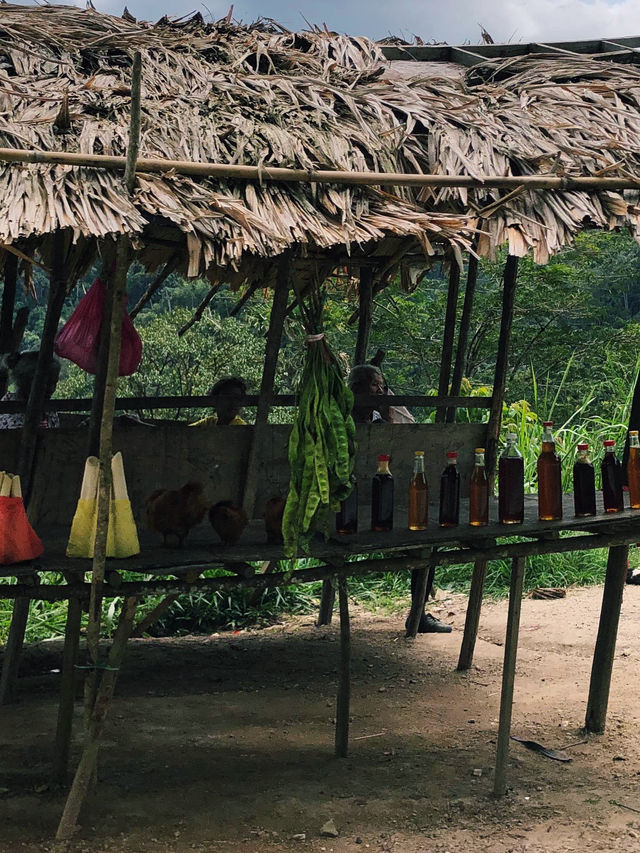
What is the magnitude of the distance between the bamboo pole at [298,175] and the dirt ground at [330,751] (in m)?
2.50

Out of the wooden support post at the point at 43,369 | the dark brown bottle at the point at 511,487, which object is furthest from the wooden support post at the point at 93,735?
the dark brown bottle at the point at 511,487

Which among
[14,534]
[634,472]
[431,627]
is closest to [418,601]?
[431,627]

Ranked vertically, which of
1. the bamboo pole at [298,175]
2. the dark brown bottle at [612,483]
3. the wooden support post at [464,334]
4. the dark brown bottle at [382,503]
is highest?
→ the bamboo pole at [298,175]

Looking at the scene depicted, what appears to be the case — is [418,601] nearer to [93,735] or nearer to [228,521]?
[228,521]

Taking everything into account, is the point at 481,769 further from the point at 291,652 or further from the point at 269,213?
the point at 269,213

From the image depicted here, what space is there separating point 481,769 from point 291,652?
7.16 ft

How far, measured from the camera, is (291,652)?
656cm

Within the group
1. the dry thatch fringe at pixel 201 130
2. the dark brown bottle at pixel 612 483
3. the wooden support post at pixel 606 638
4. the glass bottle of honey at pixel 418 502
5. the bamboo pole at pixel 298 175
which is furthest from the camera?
the wooden support post at pixel 606 638

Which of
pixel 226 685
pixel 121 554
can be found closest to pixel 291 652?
pixel 226 685

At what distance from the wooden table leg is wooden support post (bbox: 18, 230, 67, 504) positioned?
2823 mm

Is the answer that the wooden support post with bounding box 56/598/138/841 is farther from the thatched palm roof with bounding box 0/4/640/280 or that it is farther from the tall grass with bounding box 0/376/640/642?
the tall grass with bounding box 0/376/640/642

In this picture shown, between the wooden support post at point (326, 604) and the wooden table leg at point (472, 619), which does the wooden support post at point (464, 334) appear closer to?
the wooden table leg at point (472, 619)

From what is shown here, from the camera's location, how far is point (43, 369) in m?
4.05

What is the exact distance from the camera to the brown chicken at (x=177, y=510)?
12.2 ft
